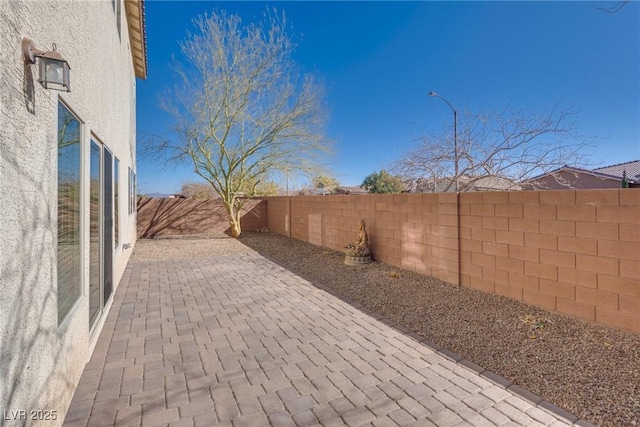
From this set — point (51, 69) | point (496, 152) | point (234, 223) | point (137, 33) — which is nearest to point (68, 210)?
point (51, 69)

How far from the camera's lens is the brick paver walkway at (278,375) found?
2.26 metres

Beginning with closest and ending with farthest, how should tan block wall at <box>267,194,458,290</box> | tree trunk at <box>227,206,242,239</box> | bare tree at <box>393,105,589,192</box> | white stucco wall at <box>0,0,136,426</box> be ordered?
white stucco wall at <box>0,0,136,426</box> < tan block wall at <box>267,194,458,290</box> < bare tree at <box>393,105,589,192</box> < tree trunk at <box>227,206,242,239</box>

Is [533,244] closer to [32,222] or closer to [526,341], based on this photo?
[526,341]

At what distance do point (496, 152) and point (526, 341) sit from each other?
5.35 meters

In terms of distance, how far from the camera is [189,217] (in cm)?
1461

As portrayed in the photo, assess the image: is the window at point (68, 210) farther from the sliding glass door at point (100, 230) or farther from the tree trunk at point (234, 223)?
the tree trunk at point (234, 223)

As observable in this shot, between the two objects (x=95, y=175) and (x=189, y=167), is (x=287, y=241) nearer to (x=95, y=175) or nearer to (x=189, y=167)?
(x=189, y=167)

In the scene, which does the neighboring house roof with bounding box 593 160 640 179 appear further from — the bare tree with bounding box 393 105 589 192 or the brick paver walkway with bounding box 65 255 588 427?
the brick paver walkway with bounding box 65 255 588 427

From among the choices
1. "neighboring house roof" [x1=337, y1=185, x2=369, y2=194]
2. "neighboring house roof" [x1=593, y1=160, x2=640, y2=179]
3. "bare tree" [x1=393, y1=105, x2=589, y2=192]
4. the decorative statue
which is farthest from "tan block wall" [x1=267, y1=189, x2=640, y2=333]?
"neighboring house roof" [x1=337, y1=185, x2=369, y2=194]

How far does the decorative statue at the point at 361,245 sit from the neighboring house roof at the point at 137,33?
792cm

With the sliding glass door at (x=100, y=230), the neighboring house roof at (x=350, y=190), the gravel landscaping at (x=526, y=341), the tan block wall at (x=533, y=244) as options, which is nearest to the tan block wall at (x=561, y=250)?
the tan block wall at (x=533, y=244)

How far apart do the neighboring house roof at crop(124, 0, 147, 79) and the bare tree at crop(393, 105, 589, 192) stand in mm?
8056

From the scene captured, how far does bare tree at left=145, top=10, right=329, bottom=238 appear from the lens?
11508mm

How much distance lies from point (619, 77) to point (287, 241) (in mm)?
11367
